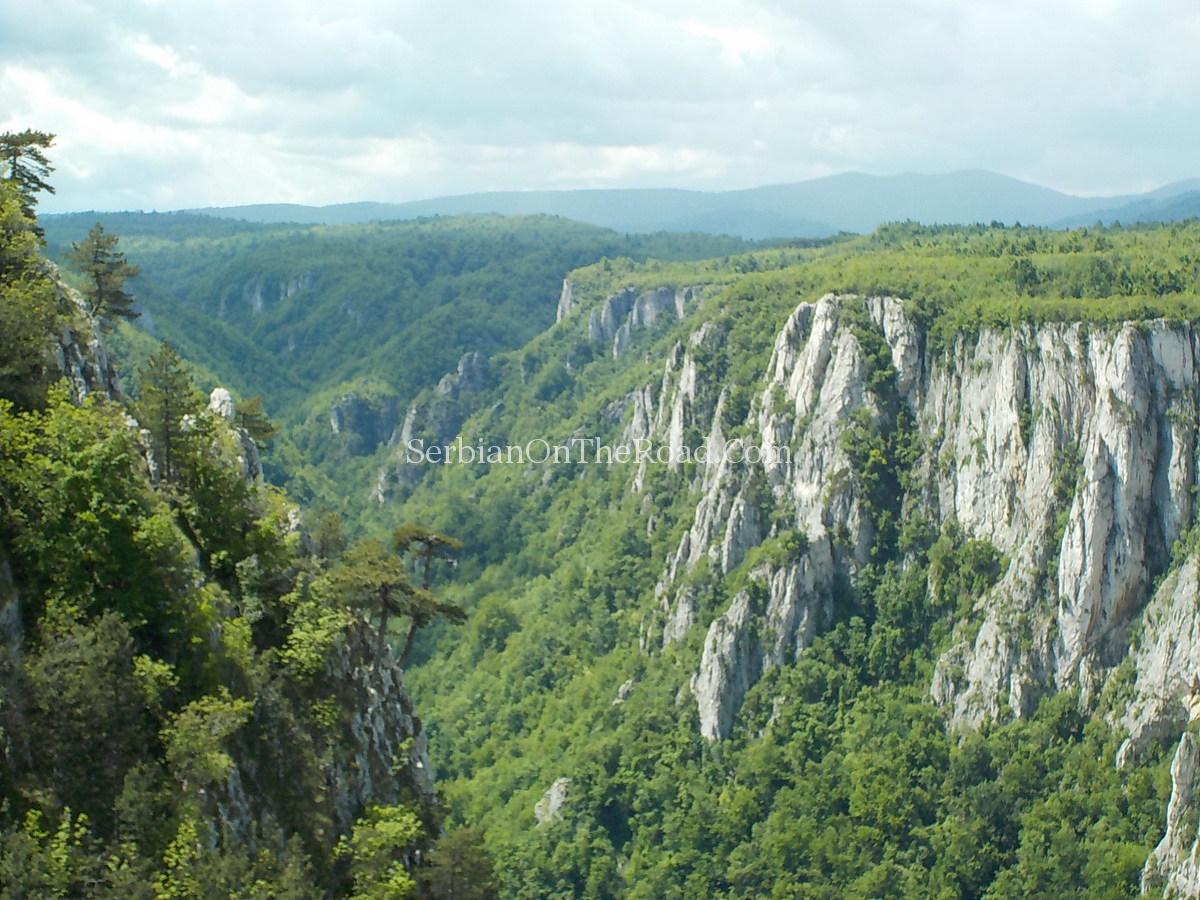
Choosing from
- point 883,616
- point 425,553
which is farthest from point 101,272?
point 883,616

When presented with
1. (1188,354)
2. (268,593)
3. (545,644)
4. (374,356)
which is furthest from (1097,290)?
(374,356)

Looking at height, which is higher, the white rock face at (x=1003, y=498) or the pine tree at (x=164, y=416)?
the pine tree at (x=164, y=416)

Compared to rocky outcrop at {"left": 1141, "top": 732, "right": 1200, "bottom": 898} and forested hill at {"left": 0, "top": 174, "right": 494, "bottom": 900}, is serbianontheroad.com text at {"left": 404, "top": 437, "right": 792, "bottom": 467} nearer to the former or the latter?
rocky outcrop at {"left": 1141, "top": 732, "right": 1200, "bottom": 898}

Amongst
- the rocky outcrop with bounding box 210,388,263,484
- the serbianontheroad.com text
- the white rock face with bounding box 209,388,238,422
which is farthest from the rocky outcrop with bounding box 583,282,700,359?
the rocky outcrop with bounding box 210,388,263,484

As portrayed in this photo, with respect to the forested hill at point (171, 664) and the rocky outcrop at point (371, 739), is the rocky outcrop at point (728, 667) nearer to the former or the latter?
the rocky outcrop at point (371, 739)

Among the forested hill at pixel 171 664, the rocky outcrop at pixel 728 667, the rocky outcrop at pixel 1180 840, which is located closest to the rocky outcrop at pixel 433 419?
the rocky outcrop at pixel 728 667

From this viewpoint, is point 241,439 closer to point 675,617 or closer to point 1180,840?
point 1180,840

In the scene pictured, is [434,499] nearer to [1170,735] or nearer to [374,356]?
[374,356]
